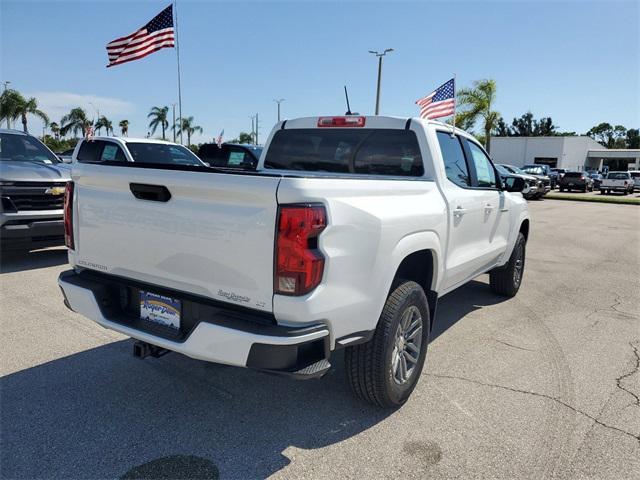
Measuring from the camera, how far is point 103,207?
9.35ft

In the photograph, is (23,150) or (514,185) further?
(23,150)

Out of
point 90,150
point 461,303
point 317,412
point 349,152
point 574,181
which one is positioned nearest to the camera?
point 317,412

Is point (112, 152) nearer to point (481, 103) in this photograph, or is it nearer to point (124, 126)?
point (481, 103)

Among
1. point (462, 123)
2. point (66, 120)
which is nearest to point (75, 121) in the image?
point (66, 120)

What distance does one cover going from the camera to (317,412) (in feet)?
10.1

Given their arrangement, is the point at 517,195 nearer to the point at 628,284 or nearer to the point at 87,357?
the point at 628,284

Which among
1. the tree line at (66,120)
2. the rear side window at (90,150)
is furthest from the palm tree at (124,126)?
the rear side window at (90,150)

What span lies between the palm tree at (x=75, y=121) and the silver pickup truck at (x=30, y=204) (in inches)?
2549

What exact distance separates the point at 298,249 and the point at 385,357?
101cm

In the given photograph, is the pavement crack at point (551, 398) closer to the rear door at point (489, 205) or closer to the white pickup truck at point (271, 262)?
the white pickup truck at point (271, 262)

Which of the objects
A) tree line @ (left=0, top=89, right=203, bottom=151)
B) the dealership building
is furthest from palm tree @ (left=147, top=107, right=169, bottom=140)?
the dealership building

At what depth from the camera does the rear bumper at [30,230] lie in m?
6.34

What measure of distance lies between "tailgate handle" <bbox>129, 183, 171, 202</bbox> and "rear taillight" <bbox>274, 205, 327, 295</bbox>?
0.73 metres

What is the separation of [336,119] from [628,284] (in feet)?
18.1
